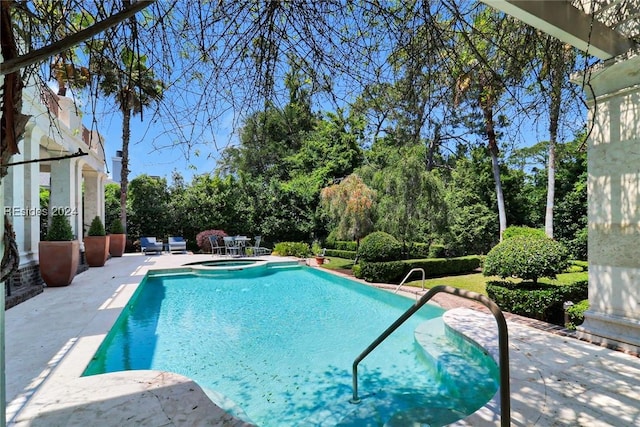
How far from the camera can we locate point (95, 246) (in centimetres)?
1265

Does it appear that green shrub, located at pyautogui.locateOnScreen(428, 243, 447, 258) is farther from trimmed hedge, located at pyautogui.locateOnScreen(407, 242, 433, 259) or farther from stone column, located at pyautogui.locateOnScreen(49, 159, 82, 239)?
stone column, located at pyautogui.locateOnScreen(49, 159, 82, 239)

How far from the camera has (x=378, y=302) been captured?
1045cm

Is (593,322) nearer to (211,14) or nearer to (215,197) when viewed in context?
(211,14)

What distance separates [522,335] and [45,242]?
34.8 feet

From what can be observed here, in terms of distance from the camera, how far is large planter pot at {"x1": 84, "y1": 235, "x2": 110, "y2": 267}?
12609 mm

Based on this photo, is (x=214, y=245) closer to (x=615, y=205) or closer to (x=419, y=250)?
(x=419, y=250)

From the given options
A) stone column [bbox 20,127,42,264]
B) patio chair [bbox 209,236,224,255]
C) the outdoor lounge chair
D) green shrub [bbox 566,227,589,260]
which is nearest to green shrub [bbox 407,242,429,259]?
green shrub [bbox 566,227,589,260]

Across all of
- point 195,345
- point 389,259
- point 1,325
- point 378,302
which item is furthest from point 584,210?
point 1,325

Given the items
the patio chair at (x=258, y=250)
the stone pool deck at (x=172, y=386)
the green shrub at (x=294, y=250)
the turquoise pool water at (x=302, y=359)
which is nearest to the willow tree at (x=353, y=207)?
the green shrub at (x=294, y=250)

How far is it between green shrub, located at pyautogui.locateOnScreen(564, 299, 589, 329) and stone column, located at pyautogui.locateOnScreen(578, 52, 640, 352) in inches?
46.6

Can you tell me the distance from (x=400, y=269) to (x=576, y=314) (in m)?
6.32

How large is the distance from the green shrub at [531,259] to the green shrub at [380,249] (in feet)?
15.2

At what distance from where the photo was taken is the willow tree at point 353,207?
595 inches

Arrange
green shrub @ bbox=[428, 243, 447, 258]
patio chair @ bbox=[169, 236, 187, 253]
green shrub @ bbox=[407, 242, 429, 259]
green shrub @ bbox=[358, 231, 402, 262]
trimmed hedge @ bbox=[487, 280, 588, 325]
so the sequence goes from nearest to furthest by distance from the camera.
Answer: trimmed hedge @ bbox=[487, 280, 588, 325] → green shrub @ bbox=[358, 231, 402, 262] → green shrub @ bbox=[407, 242, 429, 259] → green shrub @ bbox=[428, 243, 447, 258] → patio chair @ bbox=[169, 236, 187, 253]
